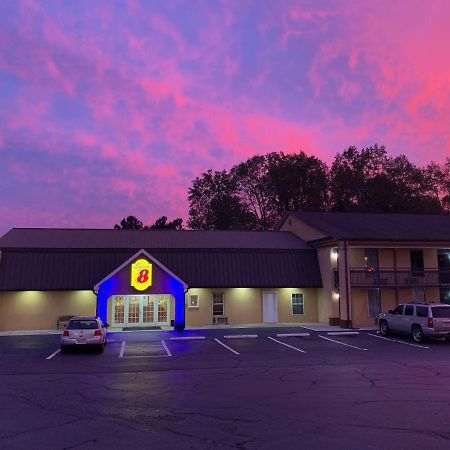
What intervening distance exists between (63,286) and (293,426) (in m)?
24.6

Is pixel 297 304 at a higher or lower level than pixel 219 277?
lower

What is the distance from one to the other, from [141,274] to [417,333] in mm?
17258

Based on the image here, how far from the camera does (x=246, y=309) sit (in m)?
33.2

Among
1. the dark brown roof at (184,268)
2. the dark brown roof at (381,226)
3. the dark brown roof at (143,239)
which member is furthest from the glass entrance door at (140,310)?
the dark brown roof at (381,226)

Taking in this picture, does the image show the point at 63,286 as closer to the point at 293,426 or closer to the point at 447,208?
the point at 293,426

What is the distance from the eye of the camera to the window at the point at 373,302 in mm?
31969

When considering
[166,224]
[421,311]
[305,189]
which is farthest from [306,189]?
[421,311]

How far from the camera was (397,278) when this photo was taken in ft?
108

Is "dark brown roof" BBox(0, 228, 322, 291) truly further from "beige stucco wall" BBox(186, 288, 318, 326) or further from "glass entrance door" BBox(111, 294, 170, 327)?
"glass entrance door" BBox(111, 294, 170, 327)

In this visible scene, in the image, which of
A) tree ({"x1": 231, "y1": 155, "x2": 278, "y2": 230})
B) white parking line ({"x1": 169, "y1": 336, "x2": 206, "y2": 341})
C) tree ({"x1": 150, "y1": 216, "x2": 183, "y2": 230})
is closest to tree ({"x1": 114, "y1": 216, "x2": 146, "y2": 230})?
tree ({"x1": 150, "y1": 216, "x2": 183, "y2": 230})

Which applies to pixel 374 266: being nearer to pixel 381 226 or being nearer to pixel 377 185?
pixel 381 226

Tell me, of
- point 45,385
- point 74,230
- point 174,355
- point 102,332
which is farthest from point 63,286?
point 45,385

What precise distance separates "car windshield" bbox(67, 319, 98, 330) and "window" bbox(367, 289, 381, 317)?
63.5 ft

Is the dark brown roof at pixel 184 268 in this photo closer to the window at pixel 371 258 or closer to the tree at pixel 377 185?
the window at pixel 371 258
